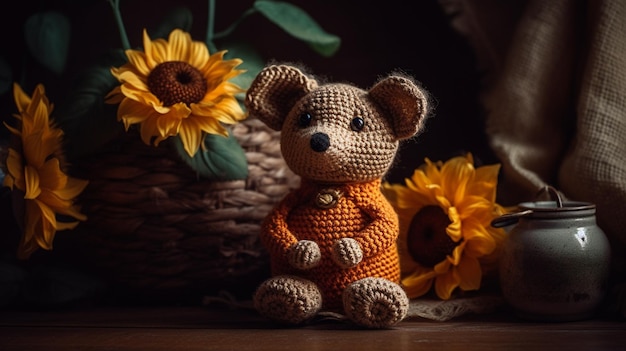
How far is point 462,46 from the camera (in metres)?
1.08

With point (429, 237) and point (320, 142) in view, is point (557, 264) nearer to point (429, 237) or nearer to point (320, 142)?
point (429, 237)

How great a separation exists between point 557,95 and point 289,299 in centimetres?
46

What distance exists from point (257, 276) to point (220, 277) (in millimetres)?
58

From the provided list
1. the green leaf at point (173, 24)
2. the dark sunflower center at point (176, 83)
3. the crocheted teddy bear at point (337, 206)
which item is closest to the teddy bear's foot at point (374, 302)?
the crocheted teddy bear at point (337, 206)

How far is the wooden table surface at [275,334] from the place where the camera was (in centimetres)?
69

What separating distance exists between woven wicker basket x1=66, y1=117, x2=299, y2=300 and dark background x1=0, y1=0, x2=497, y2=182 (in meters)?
0.25

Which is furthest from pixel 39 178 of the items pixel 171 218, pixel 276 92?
pixel 276 92

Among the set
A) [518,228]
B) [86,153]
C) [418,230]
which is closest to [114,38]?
[86,153]

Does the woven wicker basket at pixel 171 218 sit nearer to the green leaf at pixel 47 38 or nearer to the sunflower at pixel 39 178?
the sunflower at pixel 39 178

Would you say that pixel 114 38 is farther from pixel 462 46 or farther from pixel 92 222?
pixel 462 46

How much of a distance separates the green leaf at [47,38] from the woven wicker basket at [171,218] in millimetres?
178

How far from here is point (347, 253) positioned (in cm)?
72

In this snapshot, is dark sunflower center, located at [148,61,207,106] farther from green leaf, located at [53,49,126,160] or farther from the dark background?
the dark background

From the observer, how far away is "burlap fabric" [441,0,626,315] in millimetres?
868
